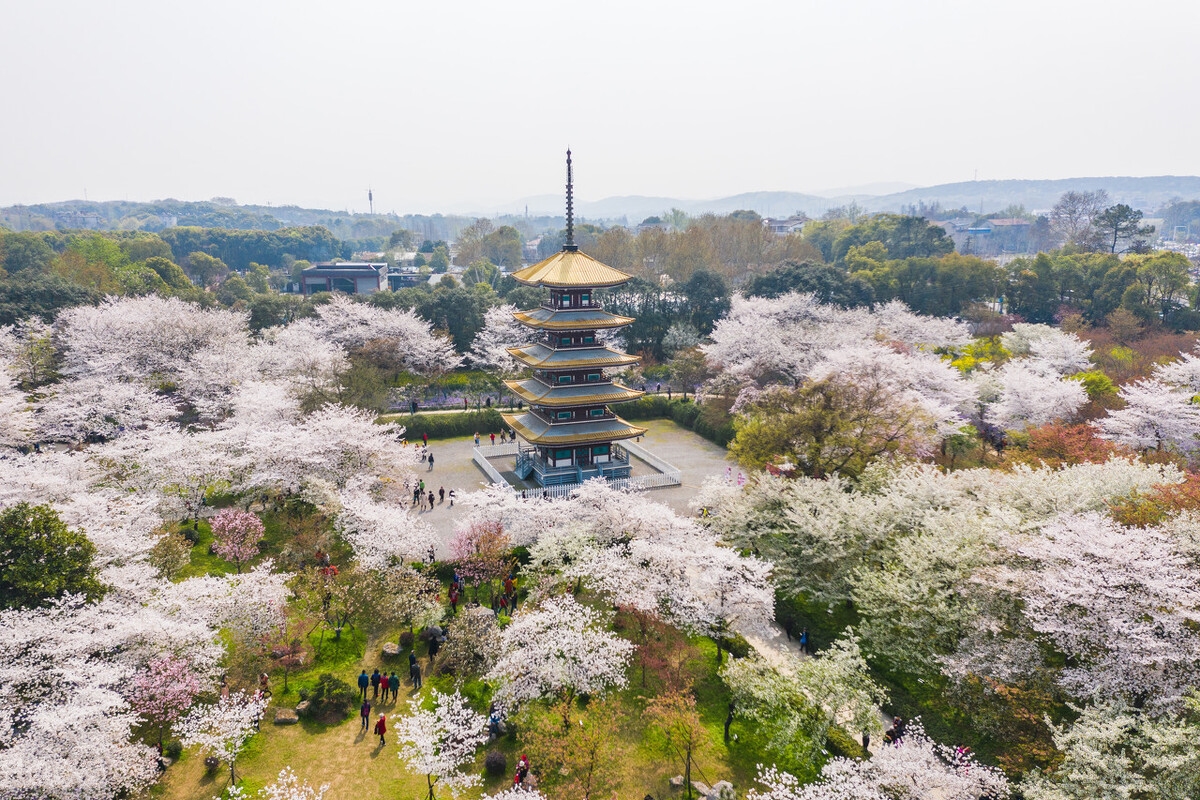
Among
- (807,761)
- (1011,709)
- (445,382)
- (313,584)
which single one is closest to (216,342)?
(445,382)

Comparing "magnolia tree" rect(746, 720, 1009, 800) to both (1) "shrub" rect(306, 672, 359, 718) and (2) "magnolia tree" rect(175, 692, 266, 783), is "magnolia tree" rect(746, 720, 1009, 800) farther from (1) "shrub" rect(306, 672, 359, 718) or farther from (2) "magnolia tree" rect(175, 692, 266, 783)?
(2) "magnolia tree" rect(175, 692, 266, 783)

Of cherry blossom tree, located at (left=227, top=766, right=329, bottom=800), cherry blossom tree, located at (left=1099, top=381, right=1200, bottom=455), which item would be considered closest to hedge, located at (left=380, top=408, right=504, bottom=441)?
cherry blossom tree, located at (left=227, top=766, right=329, bottom=800)

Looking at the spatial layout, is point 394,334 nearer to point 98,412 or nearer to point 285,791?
point 98,412

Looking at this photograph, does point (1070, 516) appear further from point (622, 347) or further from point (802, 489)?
point (622, 347)

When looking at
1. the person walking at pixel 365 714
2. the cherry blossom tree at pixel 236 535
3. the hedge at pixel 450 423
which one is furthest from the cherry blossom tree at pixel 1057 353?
the cherry blossom tree at pixel 236 535

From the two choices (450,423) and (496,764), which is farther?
(450,423)

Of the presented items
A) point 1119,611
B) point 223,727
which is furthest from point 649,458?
point 223,727

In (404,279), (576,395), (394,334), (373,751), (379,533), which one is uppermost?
(404,279)
